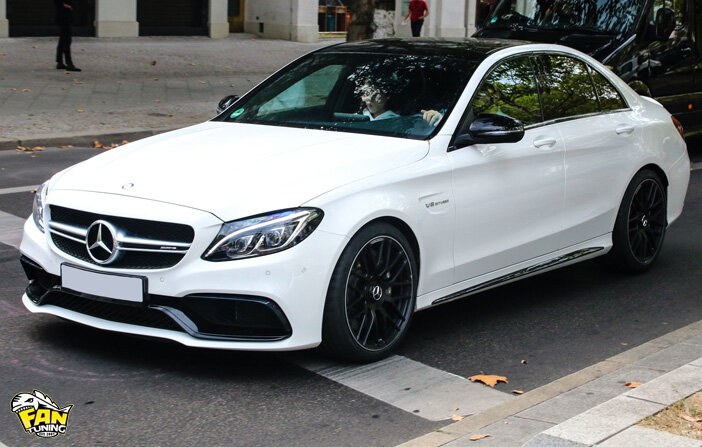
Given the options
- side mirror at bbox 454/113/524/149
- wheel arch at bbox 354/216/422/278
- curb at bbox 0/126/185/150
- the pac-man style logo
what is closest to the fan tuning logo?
the pac-man style logo

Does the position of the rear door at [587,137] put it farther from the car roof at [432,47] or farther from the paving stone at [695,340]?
the paving stone at [695,340]

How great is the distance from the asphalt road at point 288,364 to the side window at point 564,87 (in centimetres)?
121

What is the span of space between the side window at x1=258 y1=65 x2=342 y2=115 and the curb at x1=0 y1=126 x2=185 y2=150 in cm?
713

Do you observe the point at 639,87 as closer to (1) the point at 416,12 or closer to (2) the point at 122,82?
(2) the point at 122,82

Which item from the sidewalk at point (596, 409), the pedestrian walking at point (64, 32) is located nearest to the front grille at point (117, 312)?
the sidewalk at point (596, 409)

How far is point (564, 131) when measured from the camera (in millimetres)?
6445

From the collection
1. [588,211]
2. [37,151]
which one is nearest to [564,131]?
[588,211]

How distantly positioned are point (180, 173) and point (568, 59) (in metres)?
3.05

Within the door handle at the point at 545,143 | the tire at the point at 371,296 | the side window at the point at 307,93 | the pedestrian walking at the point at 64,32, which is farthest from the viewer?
the pedestrian walking at the point at 64,32

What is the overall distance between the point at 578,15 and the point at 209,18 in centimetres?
1800

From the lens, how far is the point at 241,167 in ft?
16.7

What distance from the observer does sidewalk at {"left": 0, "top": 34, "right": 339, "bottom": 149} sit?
1423 centimetres

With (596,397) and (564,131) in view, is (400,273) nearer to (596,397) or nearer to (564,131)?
(596,397)

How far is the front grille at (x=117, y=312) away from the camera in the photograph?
478 centimetres
